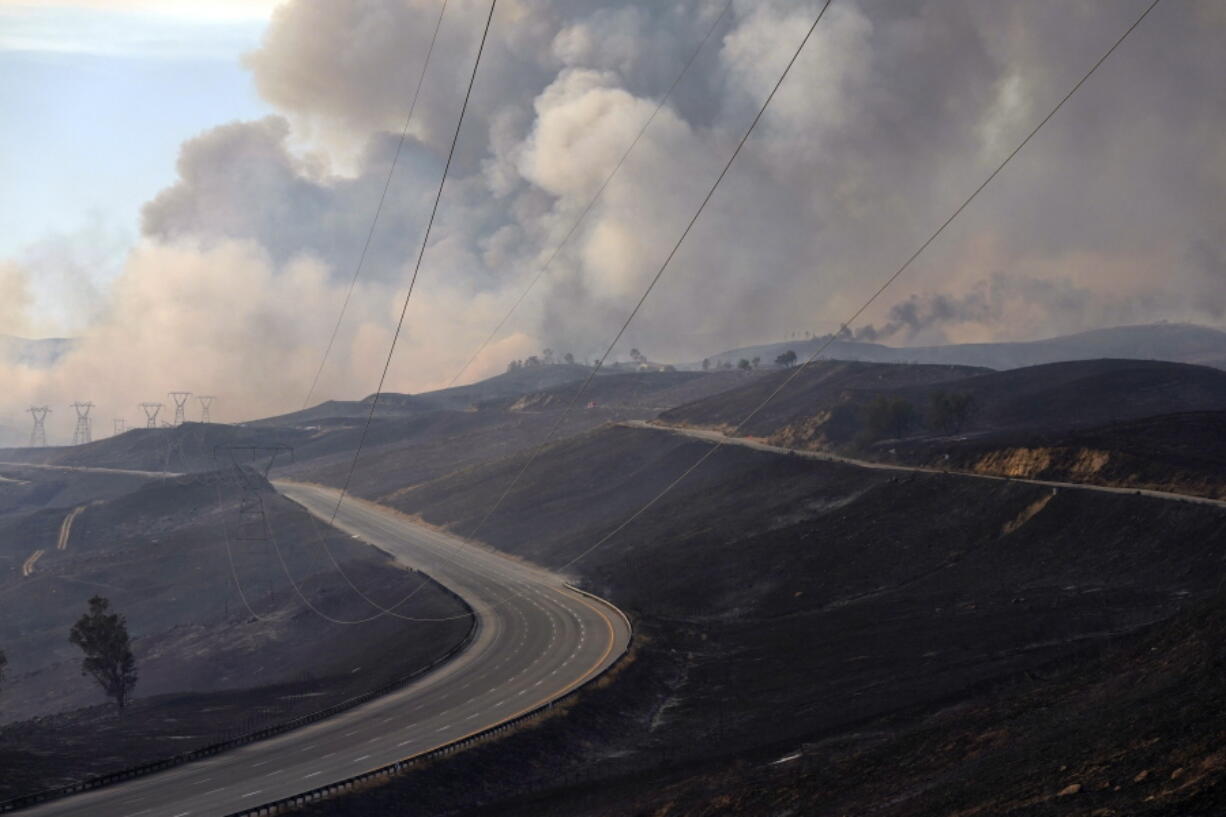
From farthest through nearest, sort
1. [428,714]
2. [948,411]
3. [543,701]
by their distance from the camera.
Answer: [948,411] < [543,701] < [428,714]

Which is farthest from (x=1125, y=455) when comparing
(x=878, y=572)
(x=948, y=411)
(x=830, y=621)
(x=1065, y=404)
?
(x=1065, y=404)

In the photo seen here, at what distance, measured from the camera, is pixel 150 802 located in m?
52.2

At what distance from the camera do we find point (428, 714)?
68.1 m

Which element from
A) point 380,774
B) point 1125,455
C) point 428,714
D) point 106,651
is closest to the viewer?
point 380,774

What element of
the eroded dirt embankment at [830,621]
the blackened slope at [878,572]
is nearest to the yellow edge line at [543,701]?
the eroded dirt embankment at [830,621]

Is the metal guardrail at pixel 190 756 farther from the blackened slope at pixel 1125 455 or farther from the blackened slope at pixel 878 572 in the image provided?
the blackened slope at pixel 1125 455

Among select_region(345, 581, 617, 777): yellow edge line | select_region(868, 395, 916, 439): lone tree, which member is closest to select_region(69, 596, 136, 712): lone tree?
select_region(345, 581, 617, 777): yellow edge line

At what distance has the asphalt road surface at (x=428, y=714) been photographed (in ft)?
173

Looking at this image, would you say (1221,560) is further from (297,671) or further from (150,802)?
(297,671)

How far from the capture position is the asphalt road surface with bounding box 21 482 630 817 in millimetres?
52688

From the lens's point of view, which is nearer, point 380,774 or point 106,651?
point 380,774

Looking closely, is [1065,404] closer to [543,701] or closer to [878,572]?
[878,572]

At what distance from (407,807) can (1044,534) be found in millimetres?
62185

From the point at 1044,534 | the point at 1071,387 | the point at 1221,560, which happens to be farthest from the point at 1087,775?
the point at 1071,387
